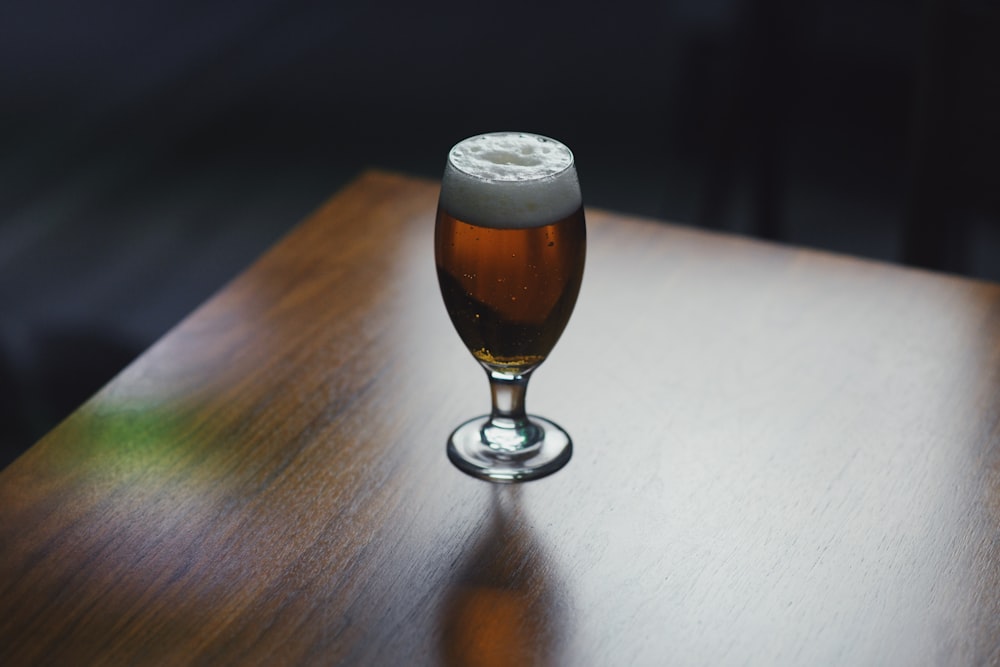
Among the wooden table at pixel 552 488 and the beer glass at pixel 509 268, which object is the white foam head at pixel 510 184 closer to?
the beer glass at pixel 509 268

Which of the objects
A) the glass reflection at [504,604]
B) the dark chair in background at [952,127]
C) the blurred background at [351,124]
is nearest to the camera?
the glass reflection at [504,604]

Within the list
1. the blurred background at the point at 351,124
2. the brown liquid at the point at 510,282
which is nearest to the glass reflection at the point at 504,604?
the brown liquid at the point at 510,282

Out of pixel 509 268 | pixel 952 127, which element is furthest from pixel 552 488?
pixel 952 127

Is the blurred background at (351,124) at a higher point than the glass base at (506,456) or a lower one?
lower

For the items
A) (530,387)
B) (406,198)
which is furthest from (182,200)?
(530,387)

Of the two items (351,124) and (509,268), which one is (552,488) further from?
(351,124)

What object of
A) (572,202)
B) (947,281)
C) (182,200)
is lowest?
(182,200)

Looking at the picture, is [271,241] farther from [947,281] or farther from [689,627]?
[689,627]
